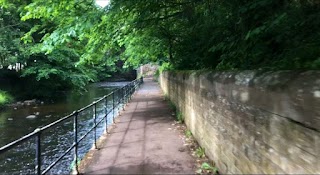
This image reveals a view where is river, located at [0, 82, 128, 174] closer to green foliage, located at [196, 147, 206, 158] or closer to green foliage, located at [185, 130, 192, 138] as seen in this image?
green foliage, located at [196, 147, 206, 158]

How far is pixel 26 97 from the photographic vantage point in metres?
29.1

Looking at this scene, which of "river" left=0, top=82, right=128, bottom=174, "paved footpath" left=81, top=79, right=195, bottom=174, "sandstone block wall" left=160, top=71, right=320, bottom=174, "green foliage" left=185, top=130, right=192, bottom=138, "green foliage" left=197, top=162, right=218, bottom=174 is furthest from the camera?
"river" left=0, top=82, right=128, bottom=174

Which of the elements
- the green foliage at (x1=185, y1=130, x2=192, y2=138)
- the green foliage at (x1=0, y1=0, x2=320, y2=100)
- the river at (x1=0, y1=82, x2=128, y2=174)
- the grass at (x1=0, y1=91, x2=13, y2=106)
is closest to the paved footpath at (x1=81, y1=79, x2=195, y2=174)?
the green foliage at (x1=185, y1=130, x2=192, y2=138)

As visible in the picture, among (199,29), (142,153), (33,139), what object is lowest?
(33,139)

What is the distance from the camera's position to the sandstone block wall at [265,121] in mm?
2445

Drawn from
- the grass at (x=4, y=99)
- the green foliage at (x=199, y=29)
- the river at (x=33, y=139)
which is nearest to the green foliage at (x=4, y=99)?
the grass at (x=4, y=99)

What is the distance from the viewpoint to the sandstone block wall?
2445mm

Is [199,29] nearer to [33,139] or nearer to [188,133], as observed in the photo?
[188,133]

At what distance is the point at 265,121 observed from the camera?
10.9 ft

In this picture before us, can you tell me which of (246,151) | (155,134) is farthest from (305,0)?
(155,134)

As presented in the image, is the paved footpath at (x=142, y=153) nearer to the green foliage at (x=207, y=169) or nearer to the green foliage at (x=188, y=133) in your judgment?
the green foliage at (x=207, y=169)

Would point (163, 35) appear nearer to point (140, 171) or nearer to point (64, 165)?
point (64, 165)

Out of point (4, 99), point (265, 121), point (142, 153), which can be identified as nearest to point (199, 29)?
point (142, 153)

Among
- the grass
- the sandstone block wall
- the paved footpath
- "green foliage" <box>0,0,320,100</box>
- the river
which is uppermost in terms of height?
"green foliage" <box>0,0,320,100</box>
